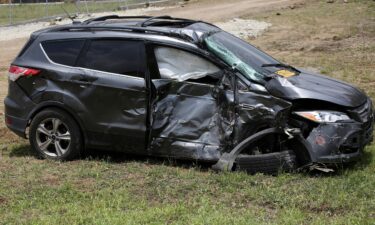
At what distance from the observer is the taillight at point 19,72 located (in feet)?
23.6

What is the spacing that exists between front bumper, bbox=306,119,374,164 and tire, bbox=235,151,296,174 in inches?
8.9

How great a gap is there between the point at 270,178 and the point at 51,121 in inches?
109

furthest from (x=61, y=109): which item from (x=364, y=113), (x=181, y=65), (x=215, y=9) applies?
(x=215, y=9)

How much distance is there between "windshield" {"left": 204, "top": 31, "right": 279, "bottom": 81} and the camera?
255 inches

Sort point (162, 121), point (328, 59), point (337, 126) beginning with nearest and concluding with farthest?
point (337, 126)
point (162, 121)
point (328, 59)

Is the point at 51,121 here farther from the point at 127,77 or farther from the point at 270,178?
the point at 270,178

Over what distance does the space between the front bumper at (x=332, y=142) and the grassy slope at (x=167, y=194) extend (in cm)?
19

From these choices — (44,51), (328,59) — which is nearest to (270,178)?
(44,51)

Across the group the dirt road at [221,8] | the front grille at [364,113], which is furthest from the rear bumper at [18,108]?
the dirt road at [221,8]

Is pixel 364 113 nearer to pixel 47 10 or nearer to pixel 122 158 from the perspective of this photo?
pixel 122 158

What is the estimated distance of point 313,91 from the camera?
20.6 ft

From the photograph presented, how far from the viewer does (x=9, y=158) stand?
24.4 ft

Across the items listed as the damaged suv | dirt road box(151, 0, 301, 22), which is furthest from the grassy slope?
dirt road box(151, 0, 301, 22)

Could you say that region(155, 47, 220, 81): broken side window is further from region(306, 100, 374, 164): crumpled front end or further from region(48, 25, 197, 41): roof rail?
region(306, 100, 374, 164): crumpled front end
